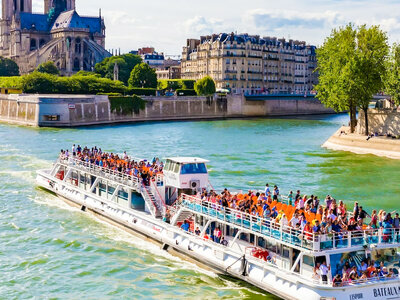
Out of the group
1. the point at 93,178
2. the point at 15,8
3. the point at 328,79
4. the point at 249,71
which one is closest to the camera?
the point at 93,178

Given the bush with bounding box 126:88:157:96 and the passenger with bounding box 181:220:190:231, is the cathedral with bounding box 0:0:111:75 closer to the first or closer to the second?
the bush with bounding box 126:88:157:96

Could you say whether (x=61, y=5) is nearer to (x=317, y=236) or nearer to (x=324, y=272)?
(x=317, y=236)

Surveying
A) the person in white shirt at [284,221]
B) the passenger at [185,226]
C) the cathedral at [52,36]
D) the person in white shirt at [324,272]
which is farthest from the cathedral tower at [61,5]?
the person in white shirt at [324,272]

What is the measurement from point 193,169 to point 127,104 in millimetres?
60888

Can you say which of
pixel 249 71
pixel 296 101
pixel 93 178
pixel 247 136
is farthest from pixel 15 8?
pixel 93 178

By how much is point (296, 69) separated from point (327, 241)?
115578 millimetres

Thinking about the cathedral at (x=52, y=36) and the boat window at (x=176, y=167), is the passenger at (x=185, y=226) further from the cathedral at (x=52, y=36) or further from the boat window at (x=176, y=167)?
the cathedral at (x=52, y=36)

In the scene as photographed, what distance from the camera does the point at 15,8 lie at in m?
154

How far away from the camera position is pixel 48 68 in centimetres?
11838

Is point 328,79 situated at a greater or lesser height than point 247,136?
greater

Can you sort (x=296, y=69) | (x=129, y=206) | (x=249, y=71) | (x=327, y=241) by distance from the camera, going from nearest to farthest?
(x=327, y=241), (x=129, y=206), (x=249, y=71), (x=296, y=69)

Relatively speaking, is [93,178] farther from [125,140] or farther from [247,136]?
[247,136]

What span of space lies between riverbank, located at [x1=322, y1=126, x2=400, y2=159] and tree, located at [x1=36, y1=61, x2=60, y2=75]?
3000 inches

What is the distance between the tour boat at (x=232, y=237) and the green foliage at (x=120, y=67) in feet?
288
